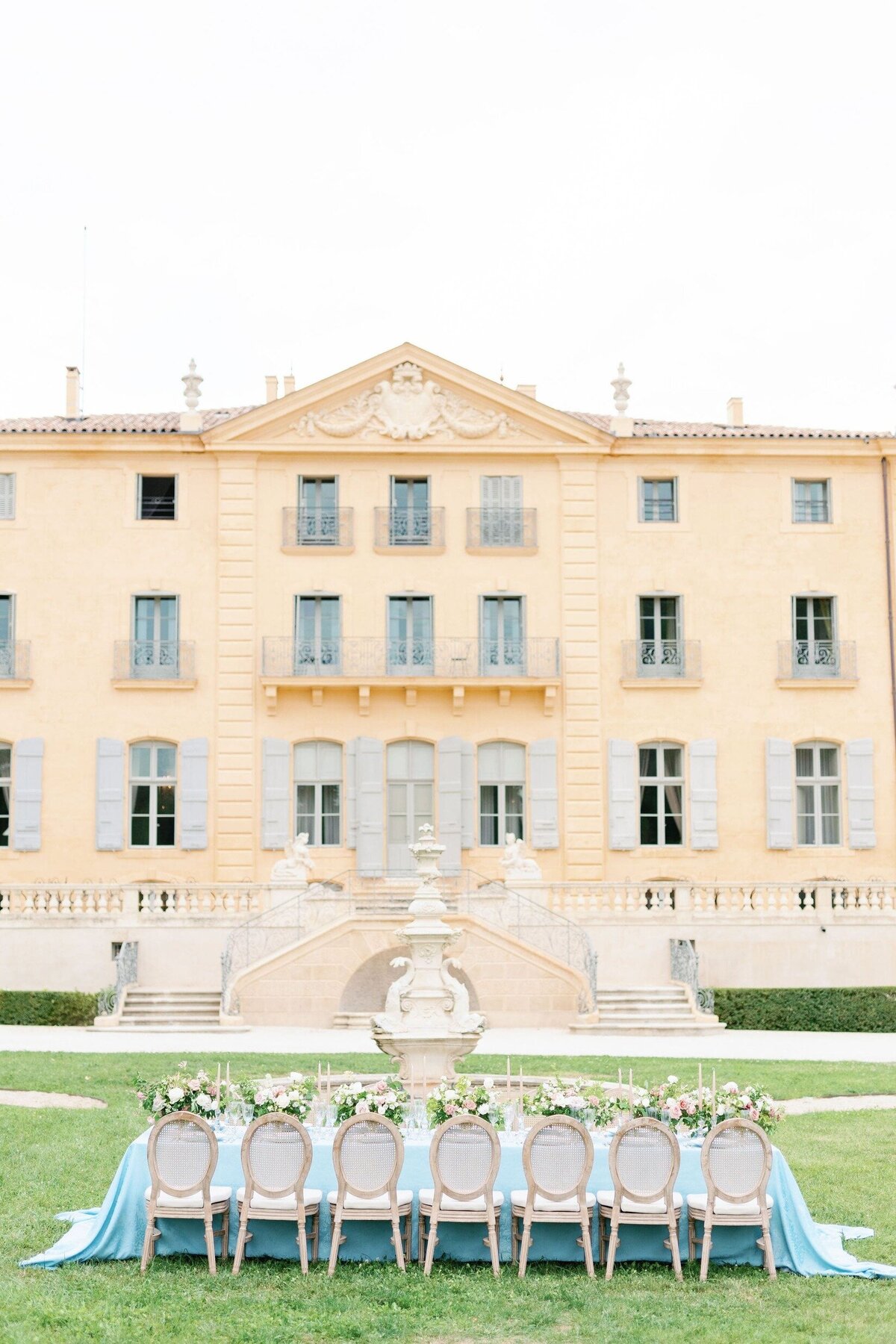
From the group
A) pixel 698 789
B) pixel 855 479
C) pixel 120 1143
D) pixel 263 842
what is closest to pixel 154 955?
pixel 263 842

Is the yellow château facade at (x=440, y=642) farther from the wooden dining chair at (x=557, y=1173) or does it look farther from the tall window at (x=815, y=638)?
the wooden dining chair at (x=557, y=1173)

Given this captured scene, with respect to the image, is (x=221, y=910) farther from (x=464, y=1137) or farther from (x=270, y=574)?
(x=464, y=1137)

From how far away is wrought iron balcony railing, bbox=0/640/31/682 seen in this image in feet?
100

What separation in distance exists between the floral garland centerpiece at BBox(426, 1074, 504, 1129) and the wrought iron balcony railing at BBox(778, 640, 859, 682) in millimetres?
21524

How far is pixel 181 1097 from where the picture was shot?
10461 mm

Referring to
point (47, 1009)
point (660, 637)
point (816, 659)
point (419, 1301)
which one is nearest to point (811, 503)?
point (816, 659)

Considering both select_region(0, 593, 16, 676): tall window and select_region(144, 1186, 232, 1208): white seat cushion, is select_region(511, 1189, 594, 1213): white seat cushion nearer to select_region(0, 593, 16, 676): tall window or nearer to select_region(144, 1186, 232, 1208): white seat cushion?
select_region(144, 1186, 232, 1208): white seat cushion

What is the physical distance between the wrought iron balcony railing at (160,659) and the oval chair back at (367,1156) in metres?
21.2

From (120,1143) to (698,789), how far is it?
1823 centimetres

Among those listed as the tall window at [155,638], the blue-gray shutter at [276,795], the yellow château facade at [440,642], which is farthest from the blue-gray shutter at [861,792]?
the tall window at [155,638]

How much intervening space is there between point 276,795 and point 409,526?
5.42 metres

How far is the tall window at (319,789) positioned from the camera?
100 ft

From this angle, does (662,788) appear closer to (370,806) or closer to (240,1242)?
(370,806)

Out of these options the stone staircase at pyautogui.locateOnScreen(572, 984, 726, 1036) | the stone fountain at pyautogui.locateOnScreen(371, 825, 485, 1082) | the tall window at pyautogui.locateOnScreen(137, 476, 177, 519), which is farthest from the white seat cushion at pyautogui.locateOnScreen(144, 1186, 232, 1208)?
the tall window at pyautogui.locateOnScreen(137, 476, 177, 519)
